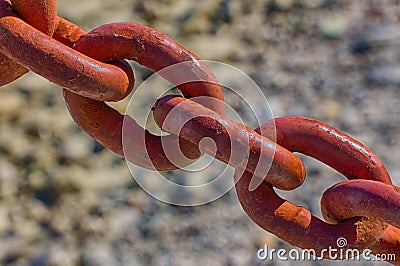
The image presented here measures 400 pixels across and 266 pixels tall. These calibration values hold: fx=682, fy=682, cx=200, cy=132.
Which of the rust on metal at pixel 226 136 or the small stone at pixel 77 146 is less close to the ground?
the rust on metal at pixel 226 136

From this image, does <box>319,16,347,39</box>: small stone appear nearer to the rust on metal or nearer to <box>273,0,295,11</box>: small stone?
<box>273,0,295,11</box>: small stone

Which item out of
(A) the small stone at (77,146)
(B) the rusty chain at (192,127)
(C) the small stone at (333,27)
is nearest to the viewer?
(B) the rusty chain at (192,127)

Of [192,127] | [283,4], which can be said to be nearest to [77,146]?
[283,4]

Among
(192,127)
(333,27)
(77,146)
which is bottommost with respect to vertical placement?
(77,146)

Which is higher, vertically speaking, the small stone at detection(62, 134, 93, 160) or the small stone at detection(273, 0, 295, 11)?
the small stone at detection(273, 0, 295, 11)

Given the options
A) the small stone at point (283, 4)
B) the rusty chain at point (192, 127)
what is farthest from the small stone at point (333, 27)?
the rusty chain at point (192, 127)

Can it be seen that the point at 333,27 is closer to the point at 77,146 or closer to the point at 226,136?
the point at 77,146

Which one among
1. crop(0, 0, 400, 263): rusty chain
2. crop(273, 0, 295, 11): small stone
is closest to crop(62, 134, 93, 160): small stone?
crop(273, 0, 295, 11): small stone

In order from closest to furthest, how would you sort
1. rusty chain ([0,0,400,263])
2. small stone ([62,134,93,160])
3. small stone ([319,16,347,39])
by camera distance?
rusty chain ([0,0,400,263])
small stone ([62,134,93,160])
small stone ([319,16,347,39])

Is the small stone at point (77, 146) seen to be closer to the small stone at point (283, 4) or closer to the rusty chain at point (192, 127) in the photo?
the small stone at point (283, 4)
